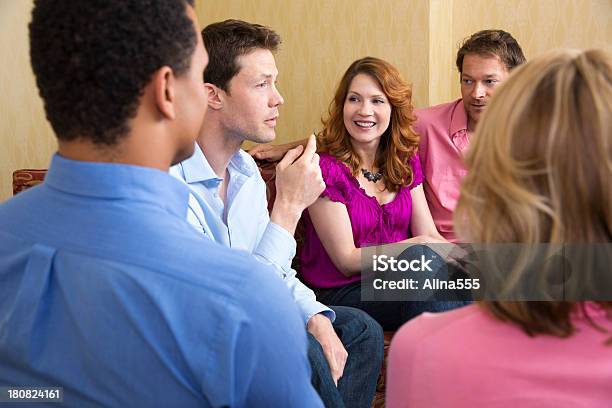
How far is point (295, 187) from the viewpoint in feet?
7.66

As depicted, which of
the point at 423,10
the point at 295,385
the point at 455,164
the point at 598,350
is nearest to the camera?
the point at 598,350

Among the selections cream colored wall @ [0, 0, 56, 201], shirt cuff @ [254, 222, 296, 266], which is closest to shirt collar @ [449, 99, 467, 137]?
shirt cuff @ [254, 222, 296, 266]

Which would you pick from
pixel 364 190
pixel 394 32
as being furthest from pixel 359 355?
pixel 394 32

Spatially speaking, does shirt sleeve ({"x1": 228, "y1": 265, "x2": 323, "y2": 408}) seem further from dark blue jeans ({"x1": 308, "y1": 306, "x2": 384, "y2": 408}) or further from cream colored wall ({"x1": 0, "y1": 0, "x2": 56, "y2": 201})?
cream colored wall ({"x1": 0, "y1": 0, "x2": 56, "y2": 201})

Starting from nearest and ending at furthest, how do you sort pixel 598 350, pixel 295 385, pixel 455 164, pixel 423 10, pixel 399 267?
pixel 598 350
pixel 295 385
pixel 399 267
pixel 455 164
pixel 423 10

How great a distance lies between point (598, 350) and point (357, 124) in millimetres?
2159

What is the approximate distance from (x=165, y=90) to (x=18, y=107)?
308 centimetres

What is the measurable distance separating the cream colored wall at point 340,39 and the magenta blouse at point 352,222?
3.12ft

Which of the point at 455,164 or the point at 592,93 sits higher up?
the point at 592,93

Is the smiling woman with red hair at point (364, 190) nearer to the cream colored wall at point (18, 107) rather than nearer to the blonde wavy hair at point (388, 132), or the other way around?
the blonde wavy hair at point (388, 132)

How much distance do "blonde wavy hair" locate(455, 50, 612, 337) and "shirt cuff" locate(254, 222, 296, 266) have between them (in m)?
1.31

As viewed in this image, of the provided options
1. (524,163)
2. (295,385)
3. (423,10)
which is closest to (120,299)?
(295,385)

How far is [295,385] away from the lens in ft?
3.03

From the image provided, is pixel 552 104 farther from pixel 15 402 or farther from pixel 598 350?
pixel 15 402
